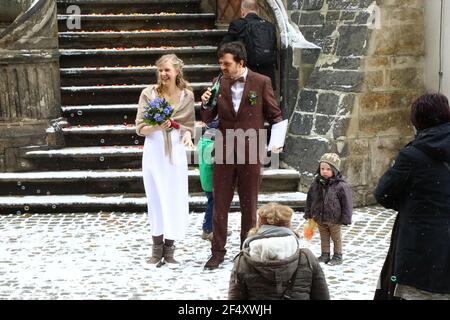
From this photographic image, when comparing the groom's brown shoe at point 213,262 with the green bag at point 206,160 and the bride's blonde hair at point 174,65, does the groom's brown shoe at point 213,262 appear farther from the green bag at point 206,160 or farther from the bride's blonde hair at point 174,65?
the bride's blonde hair at point 174,65

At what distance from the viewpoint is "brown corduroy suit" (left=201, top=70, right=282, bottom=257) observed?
7.52 m

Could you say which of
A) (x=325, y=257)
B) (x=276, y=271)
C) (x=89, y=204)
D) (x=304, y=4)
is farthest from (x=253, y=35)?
(x=276, y=271)

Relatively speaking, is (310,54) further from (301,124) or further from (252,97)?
(252,97)

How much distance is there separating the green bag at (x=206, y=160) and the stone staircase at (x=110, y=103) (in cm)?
152

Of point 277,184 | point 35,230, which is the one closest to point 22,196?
point 35,230

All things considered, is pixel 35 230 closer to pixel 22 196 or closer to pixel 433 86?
pixel 22 196

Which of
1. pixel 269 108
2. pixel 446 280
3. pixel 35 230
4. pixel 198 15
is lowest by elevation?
pixel 35 230

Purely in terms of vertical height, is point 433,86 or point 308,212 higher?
point 433,86

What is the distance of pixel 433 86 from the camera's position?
1038 centimetres

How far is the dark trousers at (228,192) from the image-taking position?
7.65 meters

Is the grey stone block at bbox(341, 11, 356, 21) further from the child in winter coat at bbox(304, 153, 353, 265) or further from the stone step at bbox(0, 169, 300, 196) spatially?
the child in winter coat at bbox(304, 153, 353, 265)

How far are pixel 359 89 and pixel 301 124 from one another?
2.77 feet
